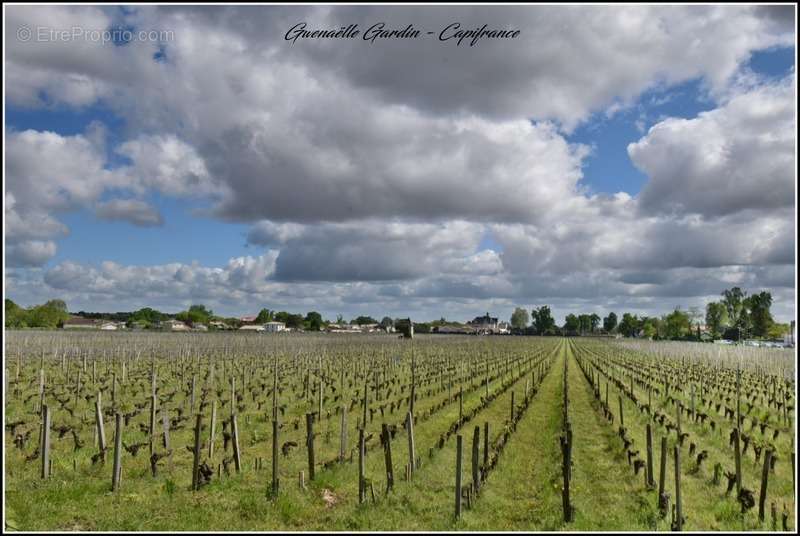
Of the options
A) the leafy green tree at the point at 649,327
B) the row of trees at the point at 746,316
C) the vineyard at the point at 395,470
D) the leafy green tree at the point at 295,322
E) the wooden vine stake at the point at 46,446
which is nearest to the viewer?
the vineyard at the point at 395,470

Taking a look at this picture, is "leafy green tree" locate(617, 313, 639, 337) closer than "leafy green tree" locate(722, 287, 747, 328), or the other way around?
"leafy green tree" locate(722, 287, 747, 328)

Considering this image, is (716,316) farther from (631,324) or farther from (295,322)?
(295,322)

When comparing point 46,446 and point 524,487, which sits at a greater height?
point 46,446

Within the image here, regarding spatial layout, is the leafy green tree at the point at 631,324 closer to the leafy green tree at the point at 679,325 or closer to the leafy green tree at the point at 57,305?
the leafy green tree at the point at 679,325

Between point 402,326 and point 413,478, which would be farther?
point 402,326

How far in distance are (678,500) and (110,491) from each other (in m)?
10.8

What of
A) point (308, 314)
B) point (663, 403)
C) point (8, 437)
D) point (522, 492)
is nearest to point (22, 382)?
point (8, 437)

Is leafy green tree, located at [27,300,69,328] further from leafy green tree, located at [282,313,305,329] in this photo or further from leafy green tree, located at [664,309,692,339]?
leafy green tree, located at [664,309,692,339]

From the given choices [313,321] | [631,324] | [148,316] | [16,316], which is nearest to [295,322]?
[313,321]

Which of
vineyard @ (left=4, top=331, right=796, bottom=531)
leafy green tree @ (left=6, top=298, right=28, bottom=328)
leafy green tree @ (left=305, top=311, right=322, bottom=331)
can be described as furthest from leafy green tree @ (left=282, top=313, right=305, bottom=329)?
vineyard @ (left=4, top=331, right=796, bottom=531)

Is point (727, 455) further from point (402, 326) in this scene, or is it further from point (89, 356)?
point (402, 326)

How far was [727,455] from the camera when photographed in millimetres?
17125

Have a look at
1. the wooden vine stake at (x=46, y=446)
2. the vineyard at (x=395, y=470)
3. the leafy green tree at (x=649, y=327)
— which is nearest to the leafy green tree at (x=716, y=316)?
the leafy green tree at (x=649, y=327)

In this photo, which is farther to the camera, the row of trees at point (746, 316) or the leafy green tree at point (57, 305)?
the leafy green tree at point (57, 305)
